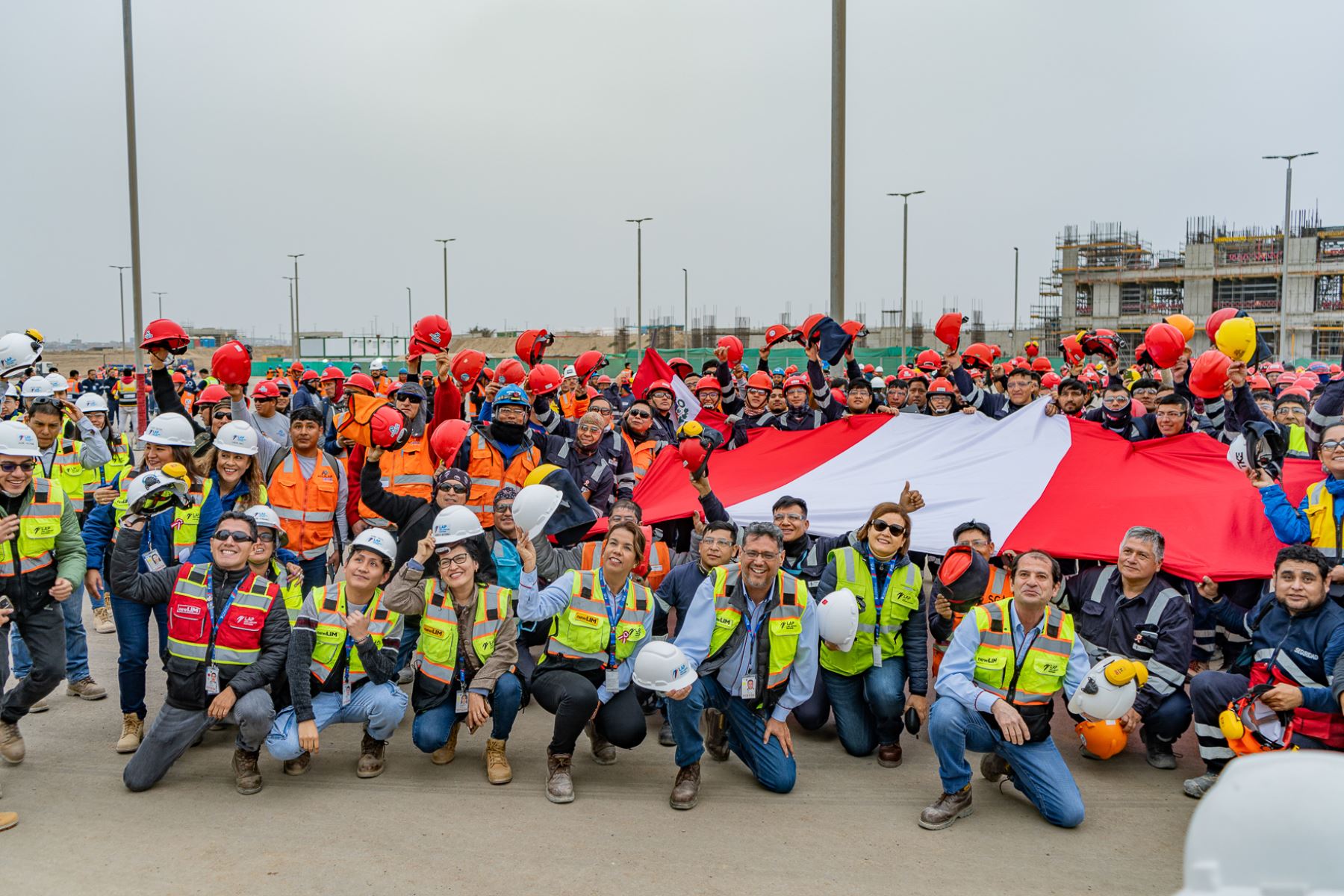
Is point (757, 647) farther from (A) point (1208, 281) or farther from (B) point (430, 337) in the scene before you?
(A) point (1208, 281)

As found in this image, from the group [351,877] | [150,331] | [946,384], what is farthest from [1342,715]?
[150,331]

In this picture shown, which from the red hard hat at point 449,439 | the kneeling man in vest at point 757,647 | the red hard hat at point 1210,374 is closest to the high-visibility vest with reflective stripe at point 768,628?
the kneeling man in vest at point 757,647

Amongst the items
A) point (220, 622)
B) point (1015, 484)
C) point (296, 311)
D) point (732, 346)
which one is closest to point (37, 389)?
point (220, 622)

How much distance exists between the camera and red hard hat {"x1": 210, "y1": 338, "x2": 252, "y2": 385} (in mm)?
7012

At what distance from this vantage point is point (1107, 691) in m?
4.76

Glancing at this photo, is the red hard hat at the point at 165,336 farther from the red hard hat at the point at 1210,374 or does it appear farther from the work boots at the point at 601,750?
the red hard hat at the point at 1210,374

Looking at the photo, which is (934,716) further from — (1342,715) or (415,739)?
(415,739)

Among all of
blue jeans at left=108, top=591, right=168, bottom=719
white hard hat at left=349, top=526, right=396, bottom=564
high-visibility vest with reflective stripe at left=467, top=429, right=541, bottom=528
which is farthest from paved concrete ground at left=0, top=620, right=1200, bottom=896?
high-visibility vest with reflective stripe at left=467, top=429, right=541, bottom=528

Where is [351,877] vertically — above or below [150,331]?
below

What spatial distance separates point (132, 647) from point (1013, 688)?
4.61 meters

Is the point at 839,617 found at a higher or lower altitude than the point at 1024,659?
higher

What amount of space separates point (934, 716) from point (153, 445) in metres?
4.40

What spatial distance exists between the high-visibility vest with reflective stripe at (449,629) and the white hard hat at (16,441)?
2.12 meters

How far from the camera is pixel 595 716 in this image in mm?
5270
